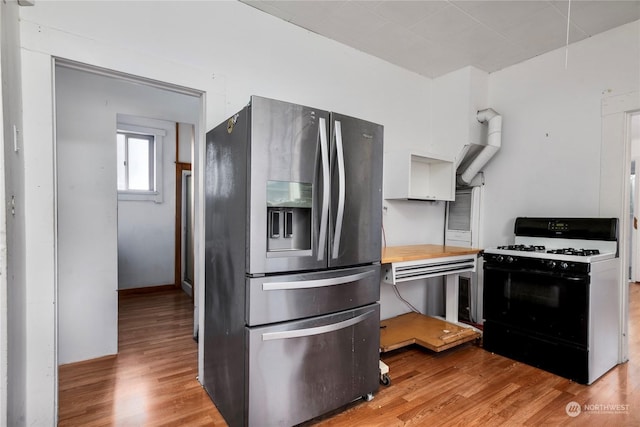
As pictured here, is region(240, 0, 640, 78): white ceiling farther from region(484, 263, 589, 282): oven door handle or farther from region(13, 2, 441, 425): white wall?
region(484, 263, 589, 282): oven door handle

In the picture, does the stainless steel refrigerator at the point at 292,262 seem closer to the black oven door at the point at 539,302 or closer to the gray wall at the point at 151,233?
the black oven door at the point at 539,302

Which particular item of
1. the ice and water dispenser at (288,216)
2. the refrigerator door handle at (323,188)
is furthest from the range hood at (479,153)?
the ice and water dispenser at (288,216)

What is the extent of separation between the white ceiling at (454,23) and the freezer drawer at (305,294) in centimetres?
191

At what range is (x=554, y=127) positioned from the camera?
118 inches

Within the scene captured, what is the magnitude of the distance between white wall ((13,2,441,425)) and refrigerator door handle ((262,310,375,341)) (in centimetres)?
99

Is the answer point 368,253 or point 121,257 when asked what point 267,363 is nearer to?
point 368,253

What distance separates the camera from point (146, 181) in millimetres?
5117

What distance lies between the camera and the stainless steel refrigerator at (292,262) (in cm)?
165

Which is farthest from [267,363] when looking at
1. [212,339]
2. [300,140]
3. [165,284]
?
[165,284]

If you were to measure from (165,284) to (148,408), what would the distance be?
3378 millimetres

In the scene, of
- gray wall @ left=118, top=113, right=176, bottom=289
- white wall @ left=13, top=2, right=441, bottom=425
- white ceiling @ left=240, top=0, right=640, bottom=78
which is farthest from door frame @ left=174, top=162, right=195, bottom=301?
white ceiling @ left=240, top=0, right=640, bottom=78

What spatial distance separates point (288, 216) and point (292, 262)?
271mm
